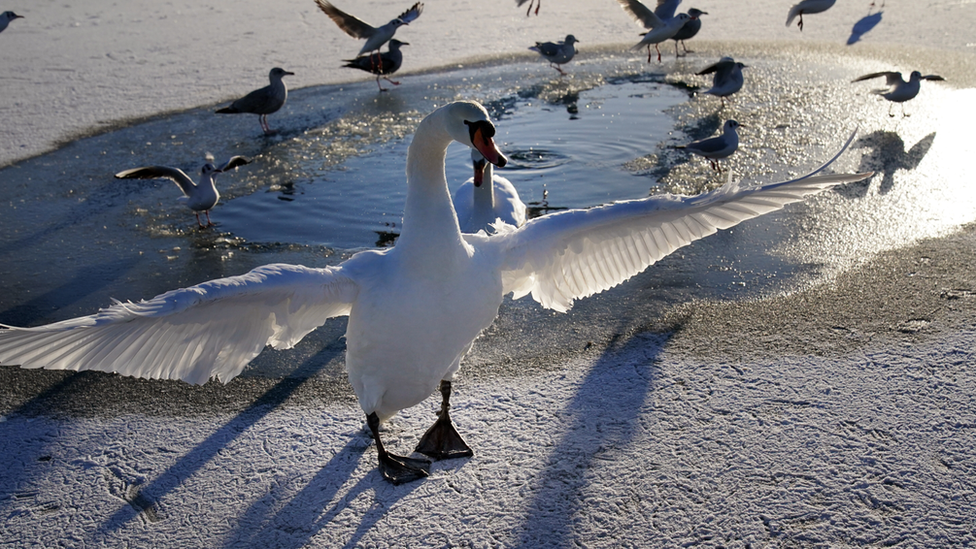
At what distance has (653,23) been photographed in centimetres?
1167

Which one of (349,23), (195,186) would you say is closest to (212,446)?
(195,186)

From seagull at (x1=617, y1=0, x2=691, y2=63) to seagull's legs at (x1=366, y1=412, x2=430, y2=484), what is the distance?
8982mm

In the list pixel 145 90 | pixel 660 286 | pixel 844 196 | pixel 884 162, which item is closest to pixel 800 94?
pixel 884 162

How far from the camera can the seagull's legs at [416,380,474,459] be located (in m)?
3.53

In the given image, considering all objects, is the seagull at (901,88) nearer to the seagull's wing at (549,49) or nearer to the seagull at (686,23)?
the seagull at (686,23)

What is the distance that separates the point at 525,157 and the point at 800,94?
3.91 meters

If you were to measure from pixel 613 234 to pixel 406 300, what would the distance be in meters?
1.14

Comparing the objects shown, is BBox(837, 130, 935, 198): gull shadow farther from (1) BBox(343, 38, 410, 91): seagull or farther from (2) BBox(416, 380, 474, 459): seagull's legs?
(1) BBox(343, 38, 410, 91): seagull

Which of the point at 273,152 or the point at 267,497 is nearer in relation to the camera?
the point at 267,497

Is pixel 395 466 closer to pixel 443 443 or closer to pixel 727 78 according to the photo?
pixel 443 443

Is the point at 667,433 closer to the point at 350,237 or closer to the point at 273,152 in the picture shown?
the point at 350,237

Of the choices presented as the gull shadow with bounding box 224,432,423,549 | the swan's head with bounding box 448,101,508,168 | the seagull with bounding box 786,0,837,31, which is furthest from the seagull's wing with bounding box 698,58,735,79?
the gull shadow with bounding box 224,432,423,549

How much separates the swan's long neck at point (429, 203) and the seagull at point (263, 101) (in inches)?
261

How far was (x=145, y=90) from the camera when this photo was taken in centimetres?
1066
